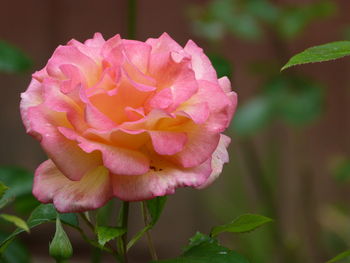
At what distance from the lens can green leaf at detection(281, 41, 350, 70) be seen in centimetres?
54

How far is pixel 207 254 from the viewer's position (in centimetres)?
51

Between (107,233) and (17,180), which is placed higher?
(107,233)

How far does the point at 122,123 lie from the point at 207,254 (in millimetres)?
123

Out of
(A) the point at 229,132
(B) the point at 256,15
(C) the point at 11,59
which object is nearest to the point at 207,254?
(C) the point at 11,59

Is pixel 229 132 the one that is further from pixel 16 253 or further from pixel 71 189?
pixel 71 189

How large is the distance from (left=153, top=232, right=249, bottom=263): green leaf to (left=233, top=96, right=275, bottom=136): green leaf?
1.24 metres

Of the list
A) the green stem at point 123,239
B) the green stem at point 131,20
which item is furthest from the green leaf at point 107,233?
the green stem at point 131,20

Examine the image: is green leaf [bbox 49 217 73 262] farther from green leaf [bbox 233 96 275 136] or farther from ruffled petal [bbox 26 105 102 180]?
green leaf [bbox 233 96 275 136]

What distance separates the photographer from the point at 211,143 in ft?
1.52

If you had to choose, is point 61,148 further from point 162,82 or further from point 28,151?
point 28,151

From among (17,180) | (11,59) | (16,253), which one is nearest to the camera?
Answer: (16,253)

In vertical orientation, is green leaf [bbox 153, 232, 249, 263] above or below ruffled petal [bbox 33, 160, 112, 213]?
below

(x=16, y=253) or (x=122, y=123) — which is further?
(x=16, y=253)

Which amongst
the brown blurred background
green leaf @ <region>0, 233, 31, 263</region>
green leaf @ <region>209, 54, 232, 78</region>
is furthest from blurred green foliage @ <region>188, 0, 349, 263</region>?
green leaf @ <region>0, 233, 31, 263</region>
